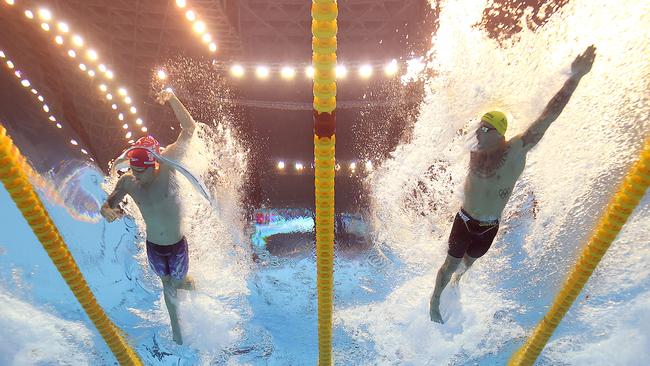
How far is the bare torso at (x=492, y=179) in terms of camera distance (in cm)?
261

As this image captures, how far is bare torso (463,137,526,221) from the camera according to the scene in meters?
2.61

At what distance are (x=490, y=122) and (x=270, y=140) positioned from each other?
4015mm

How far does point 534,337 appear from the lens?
3.11m

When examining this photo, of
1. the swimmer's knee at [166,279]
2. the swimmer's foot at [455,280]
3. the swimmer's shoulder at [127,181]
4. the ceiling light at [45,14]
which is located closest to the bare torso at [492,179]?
the swimmer's foot at [455,280]

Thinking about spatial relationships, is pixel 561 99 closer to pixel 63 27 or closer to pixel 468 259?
pixel 468 259

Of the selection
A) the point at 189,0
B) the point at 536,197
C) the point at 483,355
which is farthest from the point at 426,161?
the point at 483,355

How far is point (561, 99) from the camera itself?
2.28 metres

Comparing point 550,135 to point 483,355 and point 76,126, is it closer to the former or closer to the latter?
point 483,355

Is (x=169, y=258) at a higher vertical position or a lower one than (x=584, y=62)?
lower

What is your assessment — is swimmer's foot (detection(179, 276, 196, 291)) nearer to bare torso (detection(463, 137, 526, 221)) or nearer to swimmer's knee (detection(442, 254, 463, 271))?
swimmer's knee (detection(442, 254, 463, 271))

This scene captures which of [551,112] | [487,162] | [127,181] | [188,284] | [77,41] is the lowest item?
[188,284]

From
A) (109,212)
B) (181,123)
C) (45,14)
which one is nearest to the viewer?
(109,212)

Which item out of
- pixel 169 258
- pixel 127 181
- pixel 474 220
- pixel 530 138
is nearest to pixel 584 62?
pixel 530 138

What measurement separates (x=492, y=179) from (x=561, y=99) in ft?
2.20
